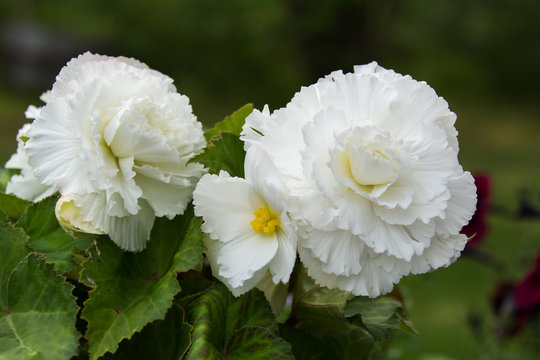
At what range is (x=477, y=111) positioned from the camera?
8.30 m

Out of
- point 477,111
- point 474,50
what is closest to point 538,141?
point 477,111

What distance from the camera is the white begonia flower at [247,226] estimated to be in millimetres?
550

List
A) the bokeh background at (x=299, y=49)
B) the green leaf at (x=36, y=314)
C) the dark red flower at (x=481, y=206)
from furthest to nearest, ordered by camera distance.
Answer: the bokeh background at (x=299, y=49) → the dark red flower at (x=481, y=206) → the green leaf at (x=36, y=314)

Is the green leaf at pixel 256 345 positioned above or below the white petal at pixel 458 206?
below

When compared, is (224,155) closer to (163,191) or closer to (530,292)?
(163,191)

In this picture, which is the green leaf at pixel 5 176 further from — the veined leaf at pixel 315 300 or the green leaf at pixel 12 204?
the veined leaf at pixel 315 300

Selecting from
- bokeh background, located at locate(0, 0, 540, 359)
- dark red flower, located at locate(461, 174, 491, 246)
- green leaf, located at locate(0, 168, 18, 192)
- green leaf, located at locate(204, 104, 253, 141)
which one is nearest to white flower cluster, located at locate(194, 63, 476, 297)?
green leaf, located at locate(204, 104, 253, 141)

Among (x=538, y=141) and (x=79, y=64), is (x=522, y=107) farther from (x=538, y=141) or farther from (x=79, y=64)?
(x=79, y=64)

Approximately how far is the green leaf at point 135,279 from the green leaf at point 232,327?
0.03 meters

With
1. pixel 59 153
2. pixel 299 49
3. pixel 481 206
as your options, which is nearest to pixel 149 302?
pixel 59 153

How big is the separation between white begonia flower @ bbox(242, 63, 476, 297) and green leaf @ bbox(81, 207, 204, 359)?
4.2 inches

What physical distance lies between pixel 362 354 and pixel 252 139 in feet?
0.90

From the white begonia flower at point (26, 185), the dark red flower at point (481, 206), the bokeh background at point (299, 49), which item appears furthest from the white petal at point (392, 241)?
the bokeh background at point (299, 49)

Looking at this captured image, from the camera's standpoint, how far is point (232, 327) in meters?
0.59
